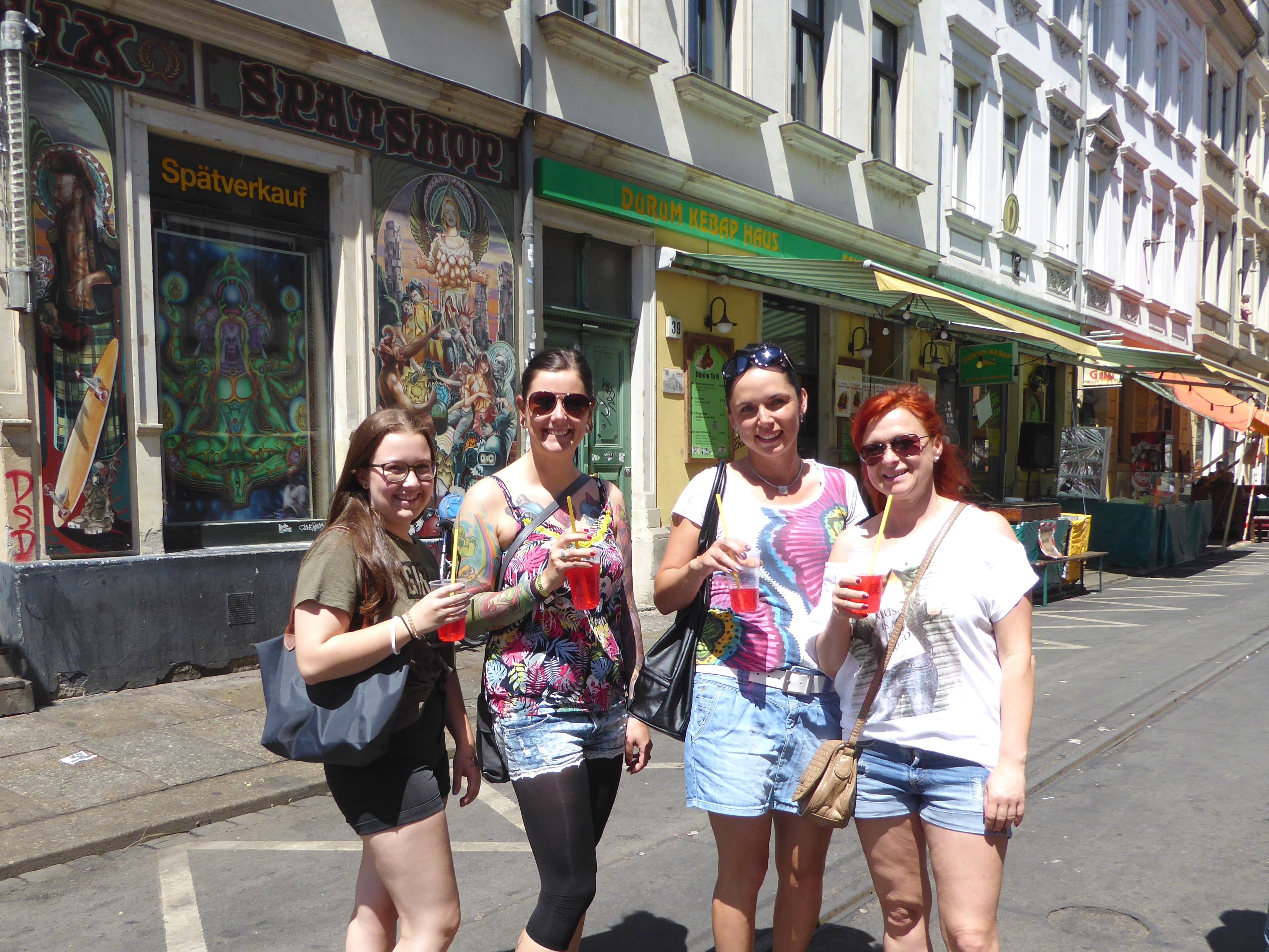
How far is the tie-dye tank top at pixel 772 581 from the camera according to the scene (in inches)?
103

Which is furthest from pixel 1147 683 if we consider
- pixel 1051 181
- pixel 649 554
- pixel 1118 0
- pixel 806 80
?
pixel 1118 0

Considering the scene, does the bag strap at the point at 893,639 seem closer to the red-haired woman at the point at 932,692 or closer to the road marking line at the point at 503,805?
the red-haired woman at the point at 932,692

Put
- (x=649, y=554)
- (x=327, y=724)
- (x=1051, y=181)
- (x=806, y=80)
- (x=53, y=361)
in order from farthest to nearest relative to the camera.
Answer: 1. (x=1051, y=181)
2. (x=806, y=80)
3. (x=649, y=554)
4. (x=53, y=361)
5. (x=327, y=724)

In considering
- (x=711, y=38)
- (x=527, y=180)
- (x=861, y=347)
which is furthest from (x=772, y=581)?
(x=861, y=347)

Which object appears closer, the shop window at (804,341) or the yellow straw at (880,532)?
the yellow straw at (880,532)

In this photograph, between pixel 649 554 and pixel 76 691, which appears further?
pixel 649 554

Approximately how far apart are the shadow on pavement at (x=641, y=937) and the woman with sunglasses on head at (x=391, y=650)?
3.36 ft

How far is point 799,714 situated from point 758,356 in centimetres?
92

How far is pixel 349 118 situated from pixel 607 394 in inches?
143

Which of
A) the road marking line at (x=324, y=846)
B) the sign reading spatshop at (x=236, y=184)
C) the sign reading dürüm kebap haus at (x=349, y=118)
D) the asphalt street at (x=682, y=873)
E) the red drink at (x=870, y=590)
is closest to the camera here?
the red drink at (x=870, y=590)

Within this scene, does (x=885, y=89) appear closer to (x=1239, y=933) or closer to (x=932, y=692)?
(x=1239, y=933)

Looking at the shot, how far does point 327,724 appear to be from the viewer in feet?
7.29

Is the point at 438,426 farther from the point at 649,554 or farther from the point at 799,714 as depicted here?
the point at 799,714

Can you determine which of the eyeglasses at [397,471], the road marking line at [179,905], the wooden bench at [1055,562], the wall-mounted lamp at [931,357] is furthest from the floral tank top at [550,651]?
the wall-mounted lamp at [931,357]
